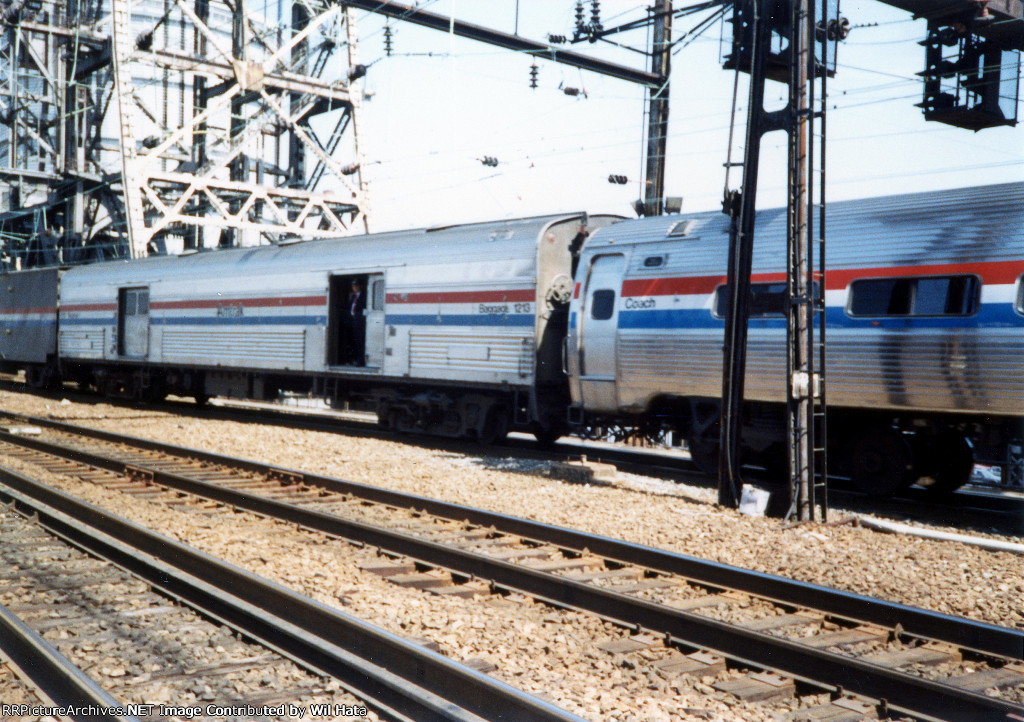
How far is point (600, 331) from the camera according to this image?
45.2 ft

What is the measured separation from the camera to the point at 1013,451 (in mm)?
10688

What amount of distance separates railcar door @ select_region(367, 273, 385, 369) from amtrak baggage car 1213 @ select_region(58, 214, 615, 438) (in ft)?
0.13

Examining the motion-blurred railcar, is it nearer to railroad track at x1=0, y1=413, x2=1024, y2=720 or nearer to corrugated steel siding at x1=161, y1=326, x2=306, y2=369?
railroad track at x1=0, y1=413, x2=1024, y2=720

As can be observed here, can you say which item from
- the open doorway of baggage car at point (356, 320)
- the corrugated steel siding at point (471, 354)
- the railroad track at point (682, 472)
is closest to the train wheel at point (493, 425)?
the railroad track at point (682, 472)

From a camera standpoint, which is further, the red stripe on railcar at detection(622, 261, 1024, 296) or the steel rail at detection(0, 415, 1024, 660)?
the red stripe on railcar at detection(622, 261, 1024, 296)

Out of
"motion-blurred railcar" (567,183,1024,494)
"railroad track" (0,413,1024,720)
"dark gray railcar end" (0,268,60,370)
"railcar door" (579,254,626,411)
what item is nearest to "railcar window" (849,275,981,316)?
"motion-blurred railcar" (567,183,1024,494)

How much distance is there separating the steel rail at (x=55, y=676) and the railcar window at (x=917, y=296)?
9.14 m

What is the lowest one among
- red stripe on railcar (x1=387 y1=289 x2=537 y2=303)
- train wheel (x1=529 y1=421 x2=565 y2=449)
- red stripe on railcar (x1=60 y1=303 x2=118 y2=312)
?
train wheel (x1=529 y1=421 x2=565 y2=449)

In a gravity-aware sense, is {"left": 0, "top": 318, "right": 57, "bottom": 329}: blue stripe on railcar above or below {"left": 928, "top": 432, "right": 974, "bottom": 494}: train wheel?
above

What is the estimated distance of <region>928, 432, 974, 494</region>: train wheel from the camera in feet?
37.0

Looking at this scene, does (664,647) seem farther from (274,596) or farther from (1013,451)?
(1013,451)

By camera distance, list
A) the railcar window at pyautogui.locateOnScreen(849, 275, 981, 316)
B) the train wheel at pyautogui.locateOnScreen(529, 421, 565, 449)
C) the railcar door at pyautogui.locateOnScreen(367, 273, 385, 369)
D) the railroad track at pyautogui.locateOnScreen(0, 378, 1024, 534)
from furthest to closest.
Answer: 1. the railcar door at pyautogui.locateOnScreen(367, 273, 385, 369)
2. the train wheel at pyautogui.locateOnScreen(529, 421, 565, 449)
3. the railroad track at pyautogui.locateOnScreen(0, 378, 1024, 534)
4. the railcar window at pyautogui.locateOnScreen(849, 275, 981, 316)

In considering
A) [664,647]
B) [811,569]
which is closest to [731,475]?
[811,569]

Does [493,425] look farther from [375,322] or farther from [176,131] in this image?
[176,131]
